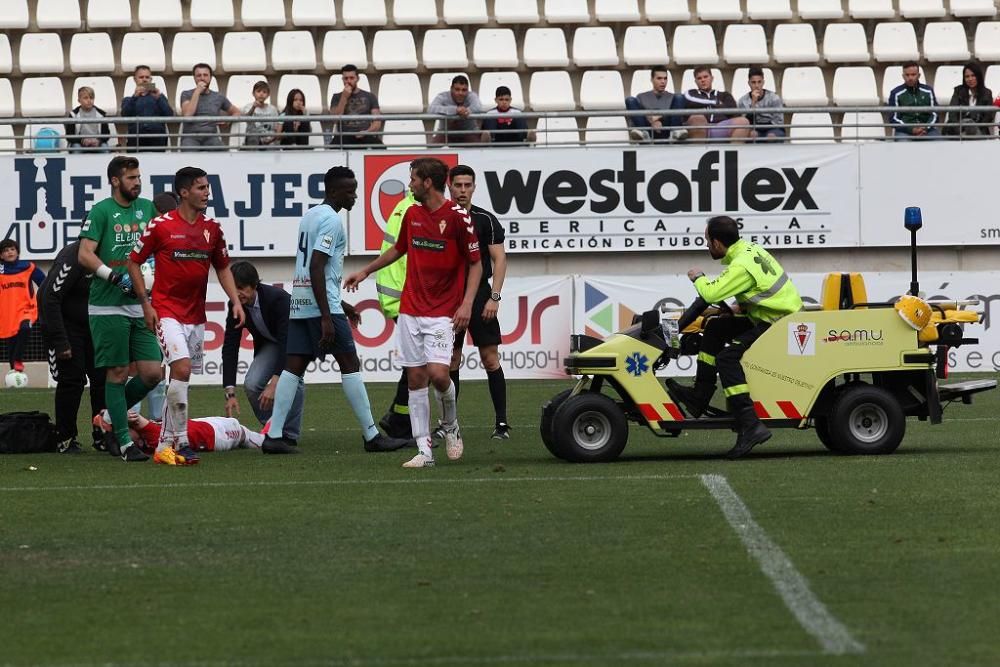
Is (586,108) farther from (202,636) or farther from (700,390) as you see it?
(202,636)

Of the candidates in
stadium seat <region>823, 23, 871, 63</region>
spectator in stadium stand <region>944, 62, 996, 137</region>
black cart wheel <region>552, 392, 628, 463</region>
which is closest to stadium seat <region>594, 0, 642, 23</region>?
stadium seat <region>823, 23, 871, 63</region>

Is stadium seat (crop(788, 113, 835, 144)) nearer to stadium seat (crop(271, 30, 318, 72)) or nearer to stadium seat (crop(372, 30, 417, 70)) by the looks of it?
stadium seat (crop(372, 30, 417, 70))

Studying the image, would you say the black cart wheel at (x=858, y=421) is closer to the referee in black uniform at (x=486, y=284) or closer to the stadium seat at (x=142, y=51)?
the referee in black uniform at (x=486, y=284)

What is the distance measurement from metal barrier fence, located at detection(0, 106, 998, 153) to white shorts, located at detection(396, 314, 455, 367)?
1149 cm

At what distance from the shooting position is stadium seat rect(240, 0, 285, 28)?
87.9 ft

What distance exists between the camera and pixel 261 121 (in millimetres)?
22625

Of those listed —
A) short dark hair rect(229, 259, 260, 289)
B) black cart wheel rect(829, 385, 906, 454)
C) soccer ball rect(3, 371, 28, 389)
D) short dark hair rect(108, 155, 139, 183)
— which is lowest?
soccer ball rect(3, 371, 28, 389)

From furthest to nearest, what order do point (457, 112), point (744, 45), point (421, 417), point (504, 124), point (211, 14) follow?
1. point (211, 14)
2. point (744, 45)
3. point (504, 124)
4. point (457, 112)
5. point (421, 417)

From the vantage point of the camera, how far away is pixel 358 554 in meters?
7.12

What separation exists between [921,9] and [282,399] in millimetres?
18348

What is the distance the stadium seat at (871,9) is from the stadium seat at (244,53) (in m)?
9.45

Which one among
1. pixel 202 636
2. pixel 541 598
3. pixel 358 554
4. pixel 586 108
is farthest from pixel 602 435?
pixel 586 108

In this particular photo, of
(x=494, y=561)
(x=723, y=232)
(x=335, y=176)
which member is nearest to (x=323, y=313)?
(x=335, y=176)

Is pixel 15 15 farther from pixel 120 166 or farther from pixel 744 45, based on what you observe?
pixel 120 166
